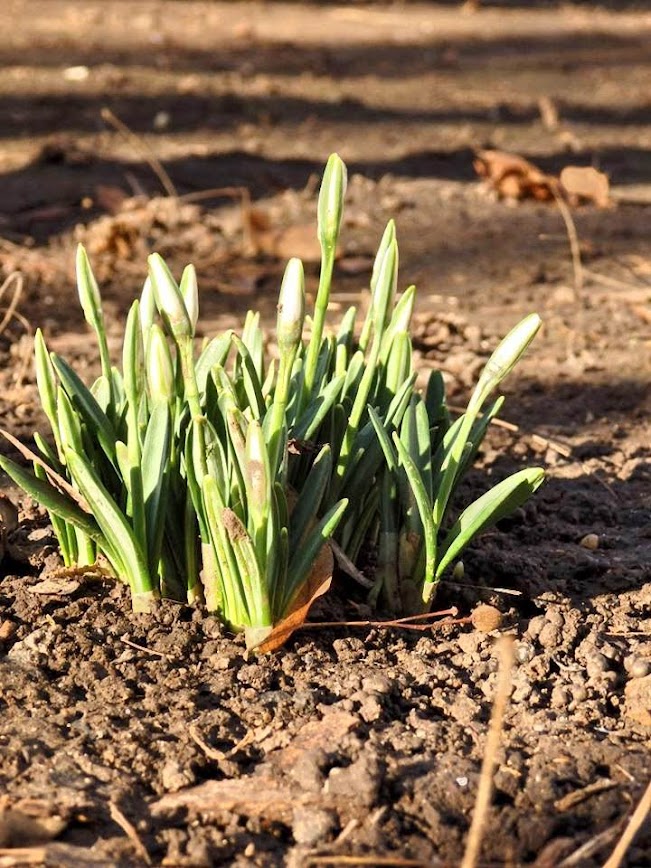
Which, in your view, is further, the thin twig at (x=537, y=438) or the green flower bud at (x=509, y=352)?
the thin twig at (x=537, y=438)

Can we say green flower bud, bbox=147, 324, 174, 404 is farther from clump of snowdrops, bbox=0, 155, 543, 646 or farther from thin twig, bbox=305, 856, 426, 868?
thin twig, bbox=305, 856, 426, 868

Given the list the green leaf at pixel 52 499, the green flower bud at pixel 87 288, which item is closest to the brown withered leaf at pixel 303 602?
the green leaf at pixel 52 499

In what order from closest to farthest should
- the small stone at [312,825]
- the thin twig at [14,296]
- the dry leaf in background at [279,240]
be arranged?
the small stone at [312,825] → the thin twig at [14,296] → the dry leaf in background at [279,240]

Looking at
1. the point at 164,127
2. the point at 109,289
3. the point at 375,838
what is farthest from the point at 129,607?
the point at 164,127

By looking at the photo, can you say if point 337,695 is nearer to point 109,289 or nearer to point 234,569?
point 234,569

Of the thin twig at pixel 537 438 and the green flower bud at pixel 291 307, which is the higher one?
the green flower bud at pixel 291 307

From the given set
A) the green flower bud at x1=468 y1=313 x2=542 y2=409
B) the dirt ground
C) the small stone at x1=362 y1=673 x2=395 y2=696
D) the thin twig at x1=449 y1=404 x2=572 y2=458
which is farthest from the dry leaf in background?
the small stone at x1=362 y1=673 x2=395 y2=696

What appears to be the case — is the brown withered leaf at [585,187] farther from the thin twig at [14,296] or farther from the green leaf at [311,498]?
the green leaf at [311,498]
